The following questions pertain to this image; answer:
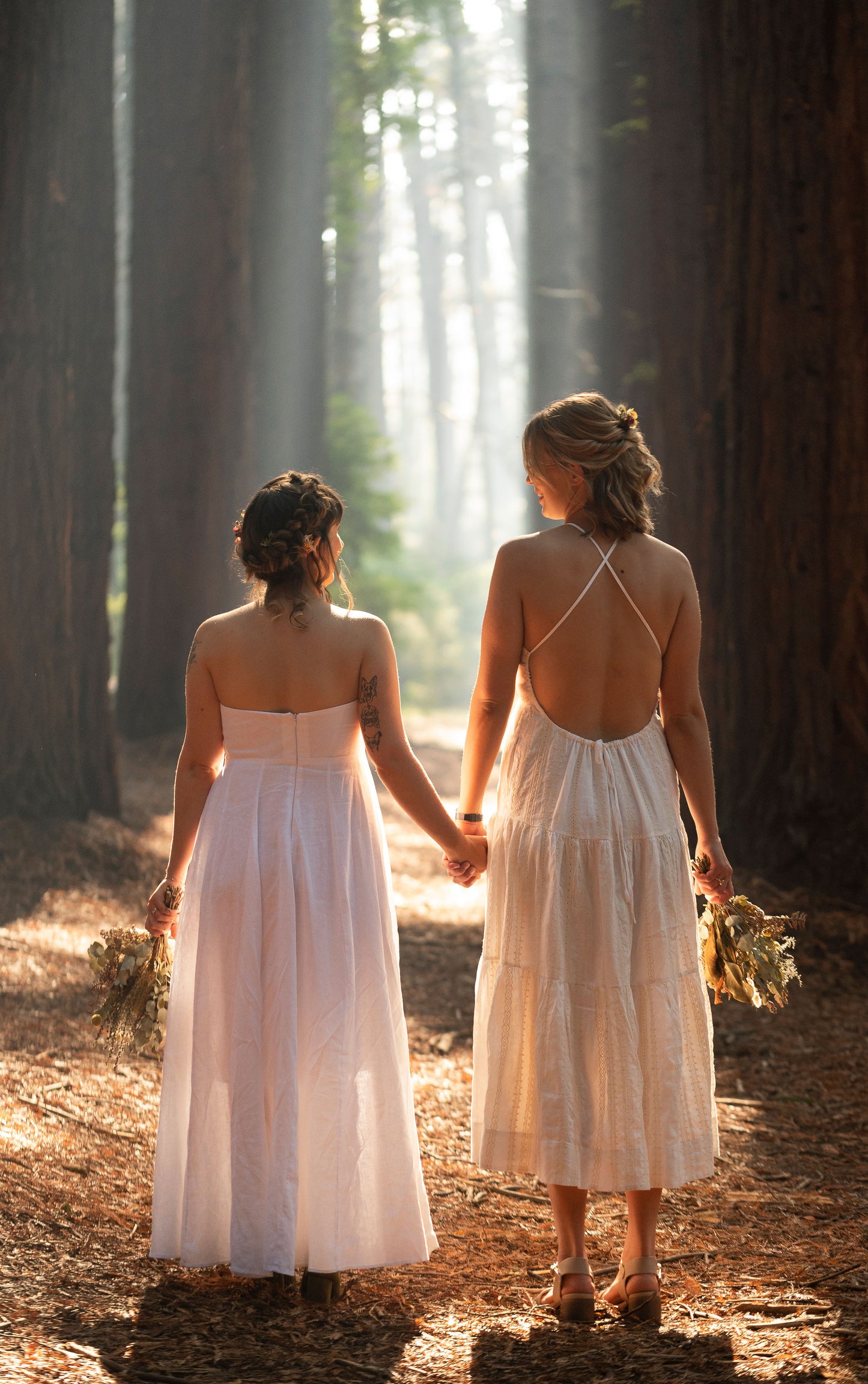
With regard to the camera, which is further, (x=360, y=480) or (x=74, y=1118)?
(x=360, y=480)

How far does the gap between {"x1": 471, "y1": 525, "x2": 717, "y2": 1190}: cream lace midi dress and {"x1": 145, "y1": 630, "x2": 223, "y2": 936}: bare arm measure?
2.53 feet

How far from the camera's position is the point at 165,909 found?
10.7 ft

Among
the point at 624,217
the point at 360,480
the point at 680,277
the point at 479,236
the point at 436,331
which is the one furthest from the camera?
the point at 479,236

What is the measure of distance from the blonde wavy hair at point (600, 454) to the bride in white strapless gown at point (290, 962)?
0.56 meters

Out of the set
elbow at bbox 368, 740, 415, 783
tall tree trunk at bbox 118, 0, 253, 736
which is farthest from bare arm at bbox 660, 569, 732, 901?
tall tree trunk at bbox 118, 0, 253, 736

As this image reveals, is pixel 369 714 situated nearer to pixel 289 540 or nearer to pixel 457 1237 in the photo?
pixel 289 540

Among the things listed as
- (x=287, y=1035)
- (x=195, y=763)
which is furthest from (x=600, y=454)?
(x=287, y=1035)

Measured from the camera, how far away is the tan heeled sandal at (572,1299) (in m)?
3.01

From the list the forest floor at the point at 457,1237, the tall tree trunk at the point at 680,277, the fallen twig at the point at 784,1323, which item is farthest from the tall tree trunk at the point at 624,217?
the fallen twig at the point at 784,1323

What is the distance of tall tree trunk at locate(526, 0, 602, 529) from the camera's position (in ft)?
44.8

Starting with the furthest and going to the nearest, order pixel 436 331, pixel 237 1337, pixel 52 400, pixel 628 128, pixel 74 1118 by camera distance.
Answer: pixel 436 331, pixel 628 128, pixel 52 400, pixel 74 1118, pixel 237 1337

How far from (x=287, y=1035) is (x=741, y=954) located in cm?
128

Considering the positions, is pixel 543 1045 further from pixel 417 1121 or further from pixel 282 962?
pixel 417 1121

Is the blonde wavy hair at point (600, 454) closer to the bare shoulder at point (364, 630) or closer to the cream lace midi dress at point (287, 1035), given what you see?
the bare shoulder at point (364, 630)
